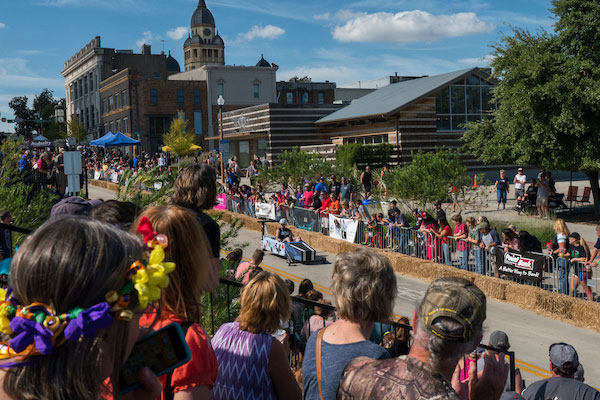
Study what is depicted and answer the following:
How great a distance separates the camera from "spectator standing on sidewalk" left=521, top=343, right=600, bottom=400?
16.8 feet

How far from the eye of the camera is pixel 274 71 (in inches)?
2950

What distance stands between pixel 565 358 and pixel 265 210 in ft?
68.3

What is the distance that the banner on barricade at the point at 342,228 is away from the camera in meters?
20.5

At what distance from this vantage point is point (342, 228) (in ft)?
69.2

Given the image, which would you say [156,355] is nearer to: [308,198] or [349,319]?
[349,319]

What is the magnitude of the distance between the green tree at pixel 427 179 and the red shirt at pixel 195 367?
20.2m

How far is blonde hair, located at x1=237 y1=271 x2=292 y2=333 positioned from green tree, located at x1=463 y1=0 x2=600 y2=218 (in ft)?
73.6

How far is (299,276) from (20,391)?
16.3 meters

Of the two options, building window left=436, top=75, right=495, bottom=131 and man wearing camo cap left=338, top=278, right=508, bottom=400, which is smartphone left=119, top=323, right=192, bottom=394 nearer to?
man wearing camo cap left=338, top=278, right=508, bottom=400

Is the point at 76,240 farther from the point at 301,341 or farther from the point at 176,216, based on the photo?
the point at 301,341

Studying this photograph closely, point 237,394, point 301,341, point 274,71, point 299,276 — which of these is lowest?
point 299,276

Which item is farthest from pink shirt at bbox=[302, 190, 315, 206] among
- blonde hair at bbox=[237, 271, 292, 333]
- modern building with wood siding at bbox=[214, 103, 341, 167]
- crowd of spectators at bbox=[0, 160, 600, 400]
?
modern building with wood siding at bbox=[214, 103, 341, 167]

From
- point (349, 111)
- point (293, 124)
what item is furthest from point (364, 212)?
point (293, 124)

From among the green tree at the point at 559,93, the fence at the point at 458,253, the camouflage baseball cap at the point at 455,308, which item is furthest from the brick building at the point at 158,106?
the camouflage baseball cap at the point at 455,308
